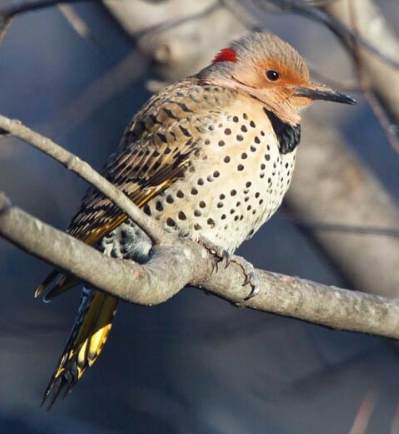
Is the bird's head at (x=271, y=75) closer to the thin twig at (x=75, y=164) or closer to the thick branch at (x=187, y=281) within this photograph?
the thick branch at (x=187, y=281)

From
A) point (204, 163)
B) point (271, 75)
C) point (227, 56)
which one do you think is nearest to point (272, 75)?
point (271, 75)

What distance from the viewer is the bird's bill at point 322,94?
16.1 feet

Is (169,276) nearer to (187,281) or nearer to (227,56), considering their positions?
(187,281)

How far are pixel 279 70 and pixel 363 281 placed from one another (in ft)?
3.61

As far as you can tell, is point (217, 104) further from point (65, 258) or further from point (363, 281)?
point (65, 258)

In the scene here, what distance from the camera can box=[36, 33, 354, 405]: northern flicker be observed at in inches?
180

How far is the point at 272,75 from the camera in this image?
4.98 m

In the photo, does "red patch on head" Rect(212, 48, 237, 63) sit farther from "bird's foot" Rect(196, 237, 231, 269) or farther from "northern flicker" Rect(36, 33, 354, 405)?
"bird's foot" Rect(196, 237, 231, 269)

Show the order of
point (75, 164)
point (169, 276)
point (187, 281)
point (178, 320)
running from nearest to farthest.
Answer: point (75, 164) < point (169, 276) < point (187, 281) < point (178, 320)

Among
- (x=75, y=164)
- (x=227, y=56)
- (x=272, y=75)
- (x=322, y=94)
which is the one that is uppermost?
(x=75, y=164)

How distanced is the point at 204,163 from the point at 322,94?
612mm

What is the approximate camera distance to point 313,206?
573cm

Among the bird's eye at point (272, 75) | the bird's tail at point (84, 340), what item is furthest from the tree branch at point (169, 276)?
the bird's eye at point (272, 75)

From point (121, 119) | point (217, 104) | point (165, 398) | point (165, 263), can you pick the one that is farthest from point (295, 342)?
point (165, 263)
